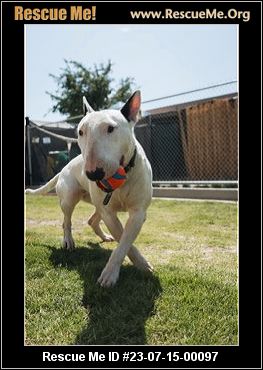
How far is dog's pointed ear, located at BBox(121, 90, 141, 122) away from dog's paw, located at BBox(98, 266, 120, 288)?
0.98 metres

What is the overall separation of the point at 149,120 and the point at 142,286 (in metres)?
6.20

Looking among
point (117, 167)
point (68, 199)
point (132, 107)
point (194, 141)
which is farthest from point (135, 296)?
point (194, 141)

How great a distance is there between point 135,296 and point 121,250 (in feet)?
1.07

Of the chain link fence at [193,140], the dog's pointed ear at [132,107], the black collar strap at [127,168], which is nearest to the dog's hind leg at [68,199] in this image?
the black collar strap at [127,168]

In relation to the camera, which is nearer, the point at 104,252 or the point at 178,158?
the point at 104,252

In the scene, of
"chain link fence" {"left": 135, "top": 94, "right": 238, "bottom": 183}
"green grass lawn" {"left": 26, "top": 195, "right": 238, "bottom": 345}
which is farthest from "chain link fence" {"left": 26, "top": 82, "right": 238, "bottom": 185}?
"green grass lawn" {"left": 26, "top": 195, "right": 238, "bottom": 345}

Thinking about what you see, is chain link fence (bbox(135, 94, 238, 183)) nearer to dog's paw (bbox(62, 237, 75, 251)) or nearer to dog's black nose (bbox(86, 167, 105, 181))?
dog's paw (bbox(62, 237, 75, 251))

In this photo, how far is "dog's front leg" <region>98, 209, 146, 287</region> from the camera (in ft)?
7.53

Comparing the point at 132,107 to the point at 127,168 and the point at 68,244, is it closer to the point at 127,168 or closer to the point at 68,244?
the point at 127,168

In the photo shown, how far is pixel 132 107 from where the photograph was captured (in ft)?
7.80

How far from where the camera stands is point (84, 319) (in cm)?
195
